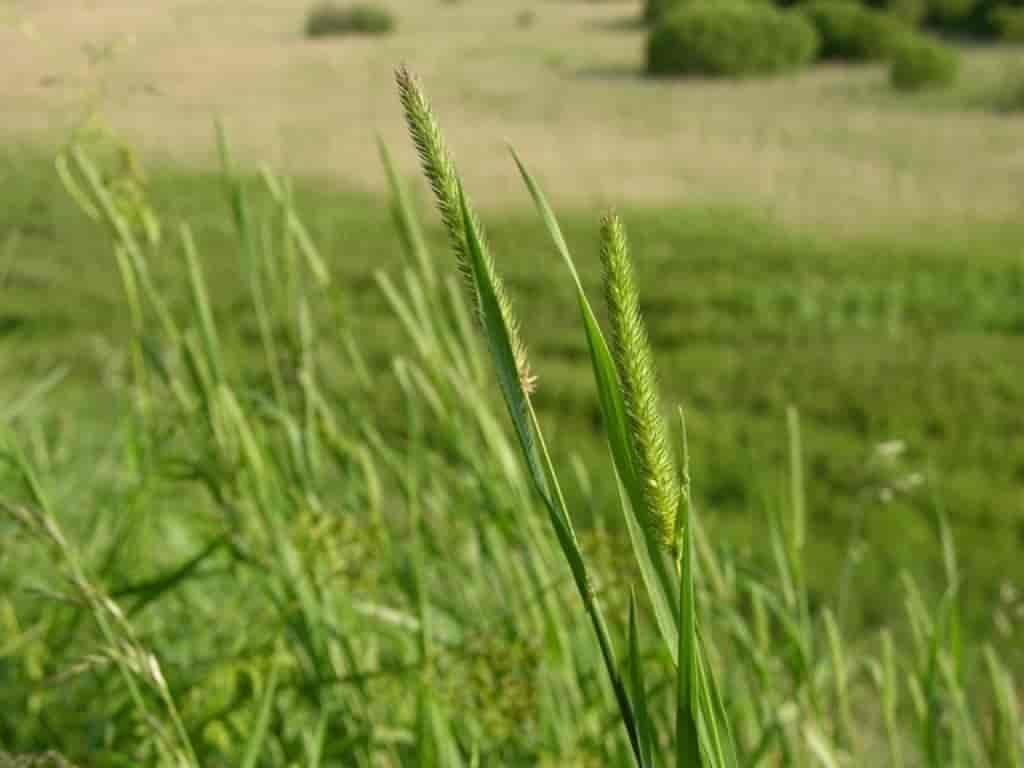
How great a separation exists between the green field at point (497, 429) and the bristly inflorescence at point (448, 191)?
0.13 feet

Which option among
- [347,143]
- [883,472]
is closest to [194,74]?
[347,143]

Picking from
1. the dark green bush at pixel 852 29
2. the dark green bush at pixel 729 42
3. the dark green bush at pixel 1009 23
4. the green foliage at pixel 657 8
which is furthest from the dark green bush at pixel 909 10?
the green foliage at pixel 657 8

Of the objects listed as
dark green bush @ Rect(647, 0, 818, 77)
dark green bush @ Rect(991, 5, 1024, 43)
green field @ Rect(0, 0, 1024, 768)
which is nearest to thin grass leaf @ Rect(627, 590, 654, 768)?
green field @ Rect(0, 0, 1024, 768)

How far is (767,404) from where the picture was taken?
359 cm

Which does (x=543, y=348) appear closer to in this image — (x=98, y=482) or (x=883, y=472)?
(x=883, y=472)

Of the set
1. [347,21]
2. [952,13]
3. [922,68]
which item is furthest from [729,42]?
[347,21]

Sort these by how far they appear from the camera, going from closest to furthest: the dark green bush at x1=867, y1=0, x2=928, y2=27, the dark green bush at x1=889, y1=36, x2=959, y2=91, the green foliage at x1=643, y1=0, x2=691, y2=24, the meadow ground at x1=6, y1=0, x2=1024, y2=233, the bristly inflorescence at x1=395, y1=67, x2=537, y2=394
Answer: the bristly inflorescence at x1=395, y1=67, x2=537, y2=394 < the meadow ground at x1=6, y1=0, x2=1024, y2=233 < the dark green bush at x1=889, y1=36, x2=959, y2=91 < the dark green bush at x1=867, y1=0, x2=928, y2=27 < the green foliage at x1=643, y1=0, x2=691, y2=24

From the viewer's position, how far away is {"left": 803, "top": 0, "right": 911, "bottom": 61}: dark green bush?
31.6 feet

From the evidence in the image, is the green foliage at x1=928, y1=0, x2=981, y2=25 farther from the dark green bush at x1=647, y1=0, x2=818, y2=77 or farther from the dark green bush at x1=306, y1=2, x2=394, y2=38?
the dark green bush at x1=306, y1=2, x2=394, y2=38

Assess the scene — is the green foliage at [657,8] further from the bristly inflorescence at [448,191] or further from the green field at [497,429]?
the bristly inflorescence at [448,191]

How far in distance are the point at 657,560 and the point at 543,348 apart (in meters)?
3.87

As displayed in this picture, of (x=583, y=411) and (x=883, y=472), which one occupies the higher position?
(x=883, y=472)

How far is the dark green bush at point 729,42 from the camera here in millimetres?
9055

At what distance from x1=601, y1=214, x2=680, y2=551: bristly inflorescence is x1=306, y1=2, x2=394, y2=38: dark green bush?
10.9 meters
